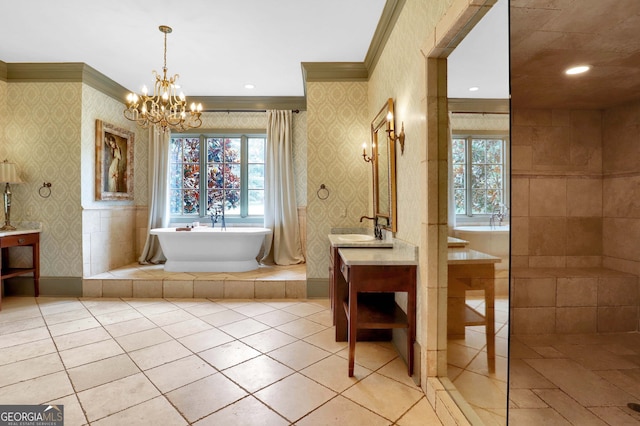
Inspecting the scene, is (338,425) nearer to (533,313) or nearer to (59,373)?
(59,373)

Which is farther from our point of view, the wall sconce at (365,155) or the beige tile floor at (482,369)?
the wall sconce at (365,155)

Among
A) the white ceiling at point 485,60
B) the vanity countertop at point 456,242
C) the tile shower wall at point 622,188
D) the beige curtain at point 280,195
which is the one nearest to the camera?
the white ceiling at point 485,60

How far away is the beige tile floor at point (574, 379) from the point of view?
1.74 meters

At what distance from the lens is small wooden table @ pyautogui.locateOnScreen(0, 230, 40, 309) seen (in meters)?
3.52

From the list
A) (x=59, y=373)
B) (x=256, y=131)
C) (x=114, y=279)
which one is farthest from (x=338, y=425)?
(x=256, y=131)

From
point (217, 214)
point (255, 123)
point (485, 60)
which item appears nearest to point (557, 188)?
point (485, 60)

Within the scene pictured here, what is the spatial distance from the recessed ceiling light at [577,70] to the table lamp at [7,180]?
556cm

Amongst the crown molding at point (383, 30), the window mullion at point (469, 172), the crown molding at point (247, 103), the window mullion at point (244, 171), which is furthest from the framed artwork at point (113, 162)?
the window mullion at point (469, 172)

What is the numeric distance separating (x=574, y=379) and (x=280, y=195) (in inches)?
151

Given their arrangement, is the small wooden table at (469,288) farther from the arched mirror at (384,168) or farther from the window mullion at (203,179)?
the window mullion at (203,179)

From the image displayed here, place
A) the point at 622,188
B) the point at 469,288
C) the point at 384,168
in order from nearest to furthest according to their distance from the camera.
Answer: the point at 469,288 → the point at 622,188 → the point at 384,168

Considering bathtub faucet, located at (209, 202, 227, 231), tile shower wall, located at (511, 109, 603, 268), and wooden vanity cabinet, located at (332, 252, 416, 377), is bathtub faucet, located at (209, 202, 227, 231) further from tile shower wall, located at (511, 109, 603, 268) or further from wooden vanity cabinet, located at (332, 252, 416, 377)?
tile shower wall, located at (511, 109, 603, 268)

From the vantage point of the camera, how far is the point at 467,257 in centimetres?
171

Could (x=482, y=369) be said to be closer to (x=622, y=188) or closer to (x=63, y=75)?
(x=622, y=188)
